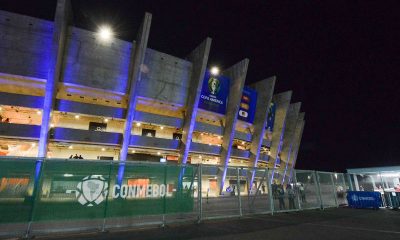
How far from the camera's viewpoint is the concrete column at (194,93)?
31141mm

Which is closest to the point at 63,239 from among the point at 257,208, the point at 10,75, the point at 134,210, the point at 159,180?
the point at 134,210

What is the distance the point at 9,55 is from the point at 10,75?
197 centimetres

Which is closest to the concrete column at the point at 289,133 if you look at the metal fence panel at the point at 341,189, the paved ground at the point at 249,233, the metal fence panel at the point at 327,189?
the metal fence panel at the point at 341,189

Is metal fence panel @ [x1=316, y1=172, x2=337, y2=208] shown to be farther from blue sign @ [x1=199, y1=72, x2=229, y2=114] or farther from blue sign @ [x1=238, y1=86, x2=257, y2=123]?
blue sign @ [x1=238, y1=86, x2=257, y2=123]

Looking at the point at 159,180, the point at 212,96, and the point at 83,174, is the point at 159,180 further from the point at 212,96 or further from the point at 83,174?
the point at 212,96

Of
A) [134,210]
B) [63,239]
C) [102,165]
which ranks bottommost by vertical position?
[63,239]

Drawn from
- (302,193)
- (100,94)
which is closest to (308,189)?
(302,193)

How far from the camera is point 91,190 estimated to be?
796 cm

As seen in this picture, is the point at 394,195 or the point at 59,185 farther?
the point at 394,195

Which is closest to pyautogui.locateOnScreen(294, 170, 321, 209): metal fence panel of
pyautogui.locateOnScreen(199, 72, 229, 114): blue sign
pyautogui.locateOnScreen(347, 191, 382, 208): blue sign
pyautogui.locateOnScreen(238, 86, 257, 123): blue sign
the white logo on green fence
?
pyautogui.locateOnScreen(347, 191, 382, 208): blue sign

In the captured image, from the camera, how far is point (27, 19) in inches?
939

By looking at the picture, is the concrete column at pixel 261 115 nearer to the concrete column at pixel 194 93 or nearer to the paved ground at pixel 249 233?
the concrete column at pixel 194 93

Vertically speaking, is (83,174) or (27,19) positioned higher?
(27,19)

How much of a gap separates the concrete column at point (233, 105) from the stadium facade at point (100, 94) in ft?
0.51
